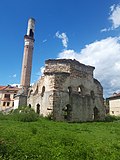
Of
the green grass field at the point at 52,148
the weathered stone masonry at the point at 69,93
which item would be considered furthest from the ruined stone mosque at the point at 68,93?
the green grass field at the point at 52,148

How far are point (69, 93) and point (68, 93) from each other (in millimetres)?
222

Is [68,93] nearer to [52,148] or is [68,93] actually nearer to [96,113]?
[96,113]

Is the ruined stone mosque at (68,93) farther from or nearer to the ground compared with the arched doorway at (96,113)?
farther from the ground

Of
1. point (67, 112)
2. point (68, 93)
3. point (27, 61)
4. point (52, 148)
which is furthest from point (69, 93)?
point (27, 61)

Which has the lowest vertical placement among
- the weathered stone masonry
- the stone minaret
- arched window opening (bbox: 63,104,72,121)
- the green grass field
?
the green grass field

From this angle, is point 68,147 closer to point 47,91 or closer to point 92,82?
point 47,91

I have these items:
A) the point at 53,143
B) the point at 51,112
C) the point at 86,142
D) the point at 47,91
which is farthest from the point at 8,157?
the point at 47,91

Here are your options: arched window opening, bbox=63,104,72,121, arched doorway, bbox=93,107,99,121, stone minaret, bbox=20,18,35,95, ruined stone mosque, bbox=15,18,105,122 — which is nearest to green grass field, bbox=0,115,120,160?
ruined stone mosque, bbox=15,18,105,122

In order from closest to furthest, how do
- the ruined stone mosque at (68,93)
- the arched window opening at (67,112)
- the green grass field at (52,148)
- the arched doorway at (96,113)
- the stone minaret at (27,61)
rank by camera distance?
1. the green grass field at (52,148)
2. the ruined stone mosque at (68,93)
3. the arched window opening at (67,112)
4. the arched doorway at (96,113)
5. the stone minaret at (27,61)

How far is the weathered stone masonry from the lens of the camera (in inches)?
868

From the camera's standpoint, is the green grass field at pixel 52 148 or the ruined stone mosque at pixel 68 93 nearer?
the green grass field at pixel 52 148

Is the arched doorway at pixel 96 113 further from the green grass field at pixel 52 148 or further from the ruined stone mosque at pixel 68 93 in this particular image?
the green grass field at pixel 52 148

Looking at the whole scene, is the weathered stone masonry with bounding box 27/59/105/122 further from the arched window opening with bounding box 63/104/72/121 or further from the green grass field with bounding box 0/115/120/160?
the green grass field with bounding box 0/115/120/160

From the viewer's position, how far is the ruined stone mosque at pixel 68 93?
72.3ft
